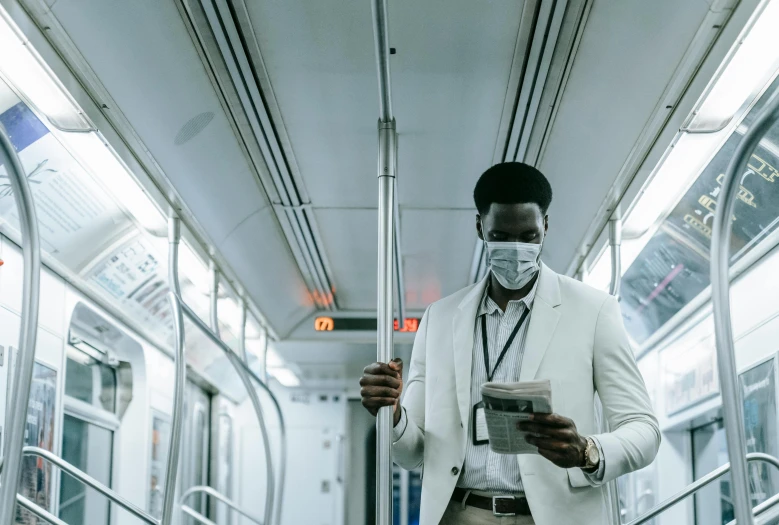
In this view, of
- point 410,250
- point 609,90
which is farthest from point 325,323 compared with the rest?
point 609,90

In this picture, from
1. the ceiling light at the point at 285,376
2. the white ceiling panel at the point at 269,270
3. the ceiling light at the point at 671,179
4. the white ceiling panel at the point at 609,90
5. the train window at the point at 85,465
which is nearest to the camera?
the white ceiling panel at the point at 609,90

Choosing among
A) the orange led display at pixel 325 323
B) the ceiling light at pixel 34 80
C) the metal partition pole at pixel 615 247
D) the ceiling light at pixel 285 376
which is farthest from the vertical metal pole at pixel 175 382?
the ceiling light at pixel 285 376

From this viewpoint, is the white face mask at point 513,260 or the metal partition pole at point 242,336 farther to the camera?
the metal partition pole at point 242,336

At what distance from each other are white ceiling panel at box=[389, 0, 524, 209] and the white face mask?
1384mm

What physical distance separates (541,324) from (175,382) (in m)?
2.95

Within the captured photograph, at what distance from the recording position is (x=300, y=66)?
4055 mm

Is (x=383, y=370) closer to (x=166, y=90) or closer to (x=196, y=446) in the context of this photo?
(x=166, y=90)

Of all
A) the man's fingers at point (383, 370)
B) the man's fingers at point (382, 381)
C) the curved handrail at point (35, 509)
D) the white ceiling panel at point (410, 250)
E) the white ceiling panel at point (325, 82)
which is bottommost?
the curved handrail at point (35, 509)

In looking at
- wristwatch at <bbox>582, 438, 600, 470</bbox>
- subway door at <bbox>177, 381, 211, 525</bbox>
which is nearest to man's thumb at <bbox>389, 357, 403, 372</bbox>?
wristwatch at <bbox>582, 438, 600, 470</bbox>

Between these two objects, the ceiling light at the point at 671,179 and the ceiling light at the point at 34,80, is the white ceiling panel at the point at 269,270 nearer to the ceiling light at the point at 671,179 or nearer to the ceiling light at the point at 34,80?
the ceiling light at the point at 34,80

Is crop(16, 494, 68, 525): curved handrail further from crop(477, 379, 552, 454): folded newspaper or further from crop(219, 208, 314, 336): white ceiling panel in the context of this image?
crop(477, 379, 552, 454): folded newspaper

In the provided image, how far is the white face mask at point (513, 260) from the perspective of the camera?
2.45 meters

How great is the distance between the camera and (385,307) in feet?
10.3

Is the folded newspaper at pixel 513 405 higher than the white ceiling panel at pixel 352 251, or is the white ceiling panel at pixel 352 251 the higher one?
the white ceiling panel at pixel 352 251
